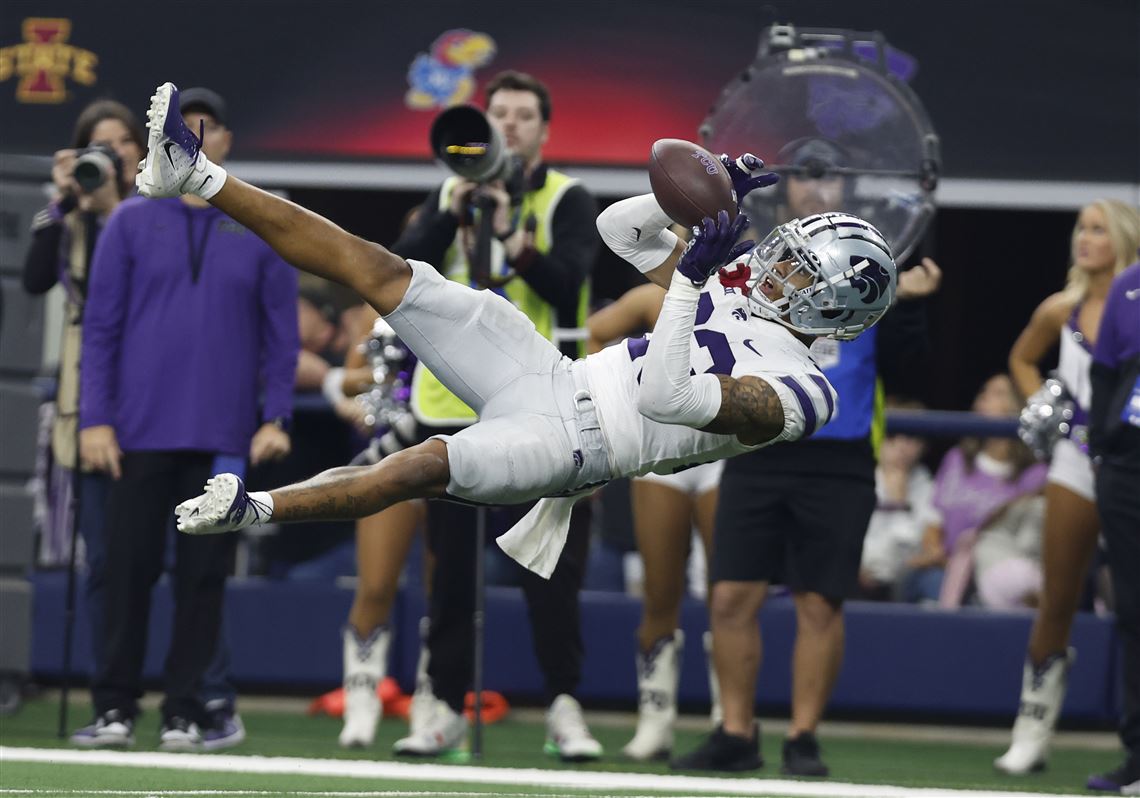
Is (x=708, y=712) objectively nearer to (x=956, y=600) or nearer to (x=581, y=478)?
(x=956, y=600)

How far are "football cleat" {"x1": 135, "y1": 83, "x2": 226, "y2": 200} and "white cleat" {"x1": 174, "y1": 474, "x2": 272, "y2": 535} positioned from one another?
0.88 m

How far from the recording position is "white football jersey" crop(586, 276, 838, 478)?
595 centimetres

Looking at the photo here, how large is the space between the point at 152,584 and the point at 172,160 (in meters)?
2.05

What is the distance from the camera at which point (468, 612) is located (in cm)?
741

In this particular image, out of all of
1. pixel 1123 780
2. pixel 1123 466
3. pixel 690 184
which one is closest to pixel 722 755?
pixel 1123 780

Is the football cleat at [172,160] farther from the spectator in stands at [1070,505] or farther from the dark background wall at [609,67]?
the dark background wall at [609,67]

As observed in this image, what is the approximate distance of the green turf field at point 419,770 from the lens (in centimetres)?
612

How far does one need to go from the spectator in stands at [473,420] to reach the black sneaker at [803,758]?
2.18ft

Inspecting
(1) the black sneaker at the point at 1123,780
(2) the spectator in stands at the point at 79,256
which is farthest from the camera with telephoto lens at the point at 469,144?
(1) the black sneaker at the point at 1123,780

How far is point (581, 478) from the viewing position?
5984 millimetres

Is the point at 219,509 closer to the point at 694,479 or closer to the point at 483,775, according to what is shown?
the point at 483,775

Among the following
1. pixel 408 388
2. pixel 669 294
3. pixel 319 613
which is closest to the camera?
pixel 669 294

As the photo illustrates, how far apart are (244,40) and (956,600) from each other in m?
4.63

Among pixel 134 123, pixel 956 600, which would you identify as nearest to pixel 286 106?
pixel 134 123
